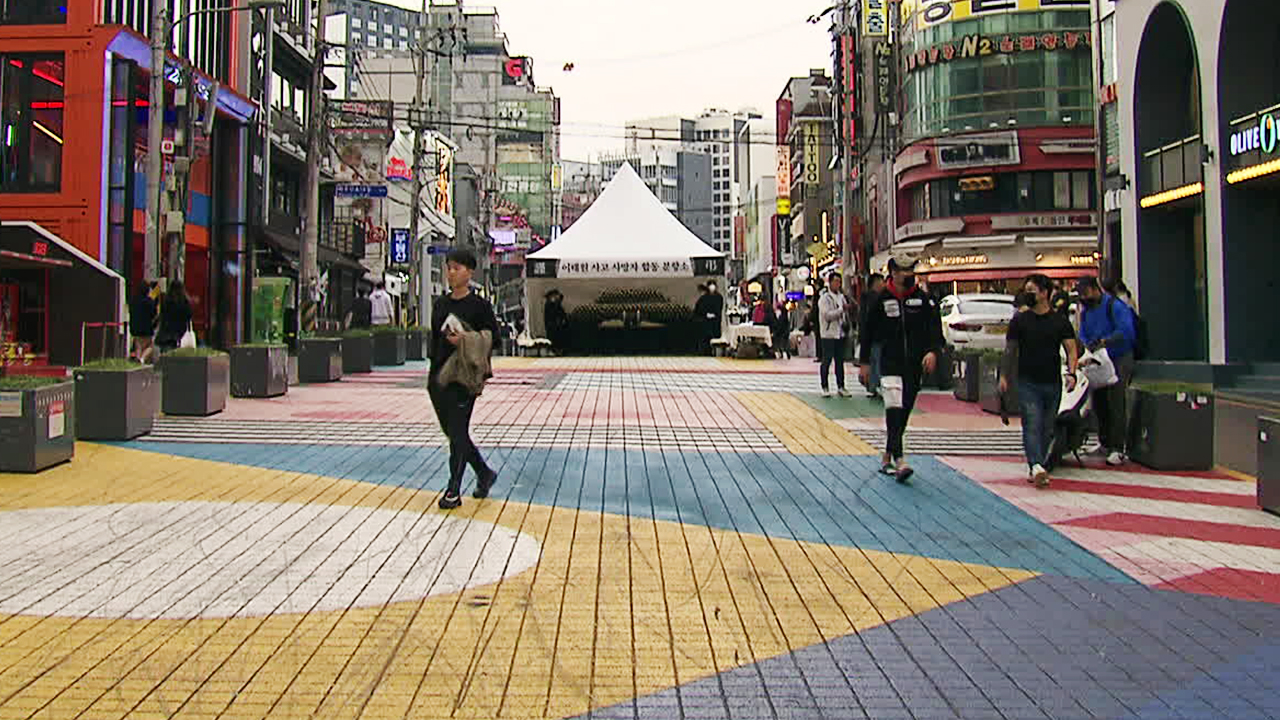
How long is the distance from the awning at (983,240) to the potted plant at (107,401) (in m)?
38.4

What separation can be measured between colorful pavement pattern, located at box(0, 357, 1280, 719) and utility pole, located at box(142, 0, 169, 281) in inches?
A: 345

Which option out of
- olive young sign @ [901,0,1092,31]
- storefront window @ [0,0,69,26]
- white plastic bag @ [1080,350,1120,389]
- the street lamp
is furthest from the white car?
olive young sign @ [901,0,1092,31]

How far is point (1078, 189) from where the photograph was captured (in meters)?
43.4

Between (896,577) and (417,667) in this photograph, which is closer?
(417,667)

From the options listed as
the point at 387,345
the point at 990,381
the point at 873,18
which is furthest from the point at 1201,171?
the point at 873,18

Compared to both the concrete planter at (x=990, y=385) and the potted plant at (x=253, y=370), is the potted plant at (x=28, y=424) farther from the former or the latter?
the concrete planter at (x=990, y=385)

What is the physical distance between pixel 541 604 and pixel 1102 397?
6.69m

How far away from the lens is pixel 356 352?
65.3 ft

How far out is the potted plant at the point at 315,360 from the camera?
17594mm

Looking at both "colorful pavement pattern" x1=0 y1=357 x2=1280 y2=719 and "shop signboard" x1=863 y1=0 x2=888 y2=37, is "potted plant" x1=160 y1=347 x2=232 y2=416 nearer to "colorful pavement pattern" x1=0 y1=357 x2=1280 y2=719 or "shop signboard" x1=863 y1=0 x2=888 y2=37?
"colorful pavement pattern" x1=0 y1=357 x2=1280 y2=719

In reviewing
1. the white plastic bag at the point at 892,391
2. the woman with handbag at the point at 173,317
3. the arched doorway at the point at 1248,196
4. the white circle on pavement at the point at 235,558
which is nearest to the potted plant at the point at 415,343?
the woman with handbag at the point at 173,317

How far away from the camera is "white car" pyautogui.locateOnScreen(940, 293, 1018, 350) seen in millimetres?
20109

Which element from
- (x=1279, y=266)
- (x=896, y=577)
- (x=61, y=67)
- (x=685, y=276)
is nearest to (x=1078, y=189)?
(x=685, y=276)

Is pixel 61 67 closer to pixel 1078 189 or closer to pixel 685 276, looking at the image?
pixel 685 276
